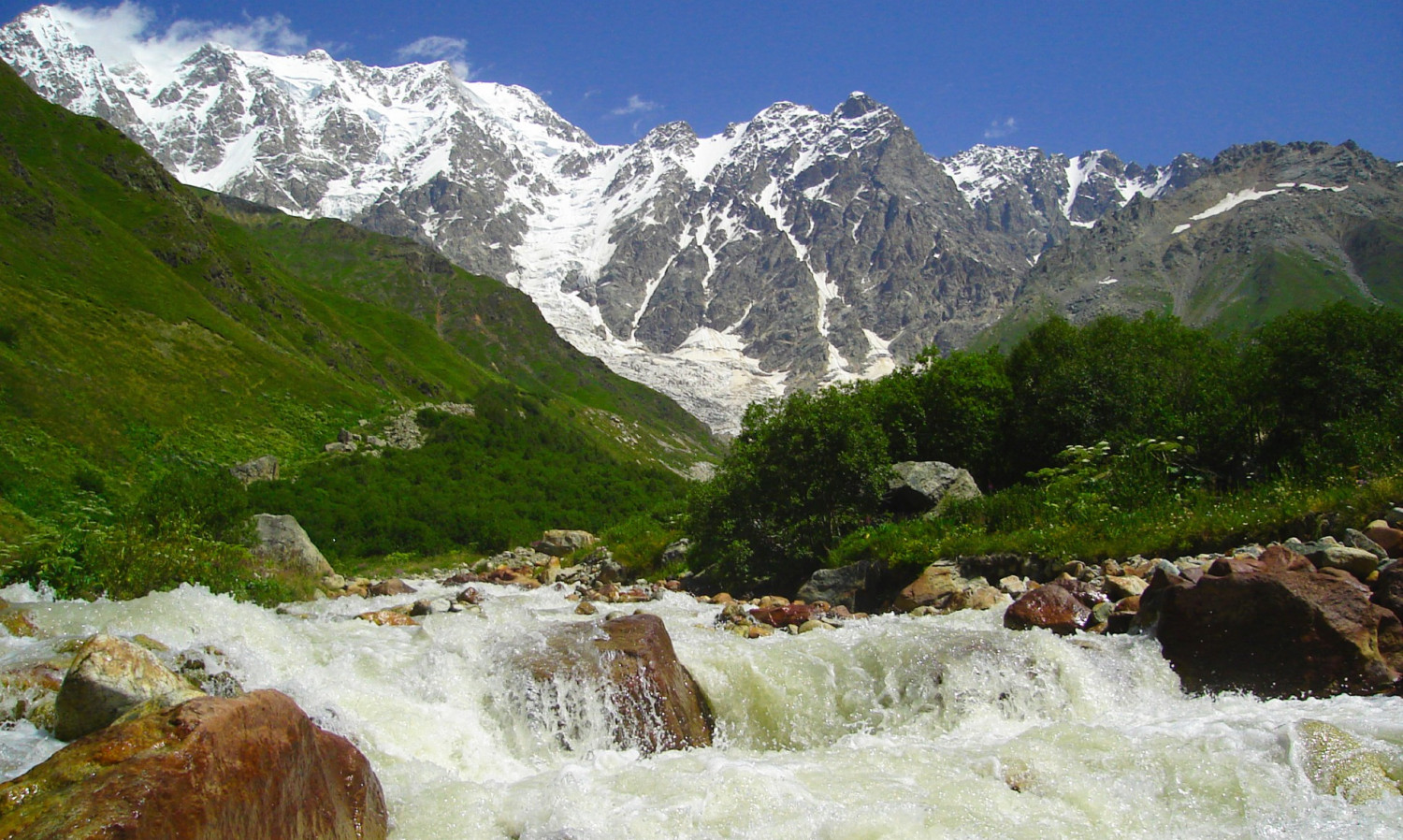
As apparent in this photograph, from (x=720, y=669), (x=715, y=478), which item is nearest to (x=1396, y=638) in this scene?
(x=720, y=669)

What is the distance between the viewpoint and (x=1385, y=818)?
25.8 feet

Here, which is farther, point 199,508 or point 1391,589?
point 199,508

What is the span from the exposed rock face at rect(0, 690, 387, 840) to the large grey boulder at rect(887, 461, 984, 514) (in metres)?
→ 27.2

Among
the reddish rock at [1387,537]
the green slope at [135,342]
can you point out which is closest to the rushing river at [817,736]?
the reddish rock at [1387,537]

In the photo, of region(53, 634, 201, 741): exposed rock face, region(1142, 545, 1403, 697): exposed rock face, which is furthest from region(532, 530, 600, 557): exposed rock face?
region(53, 634, 201, 741): exposed rock face

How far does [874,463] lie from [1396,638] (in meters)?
21.0

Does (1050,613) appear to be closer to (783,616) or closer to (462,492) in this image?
(783,616)

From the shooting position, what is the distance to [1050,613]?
15477 mm

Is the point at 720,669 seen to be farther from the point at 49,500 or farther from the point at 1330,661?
the point at 49,500

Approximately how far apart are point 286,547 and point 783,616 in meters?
27.3

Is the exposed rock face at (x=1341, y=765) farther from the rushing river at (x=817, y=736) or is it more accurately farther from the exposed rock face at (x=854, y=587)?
the exposed rock face at (x=854, y=587)

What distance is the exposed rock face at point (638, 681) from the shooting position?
11.9 m

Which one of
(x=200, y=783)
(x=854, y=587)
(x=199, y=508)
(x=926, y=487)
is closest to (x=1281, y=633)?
(x=200, y=783)

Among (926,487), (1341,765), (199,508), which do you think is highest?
(926,487)
